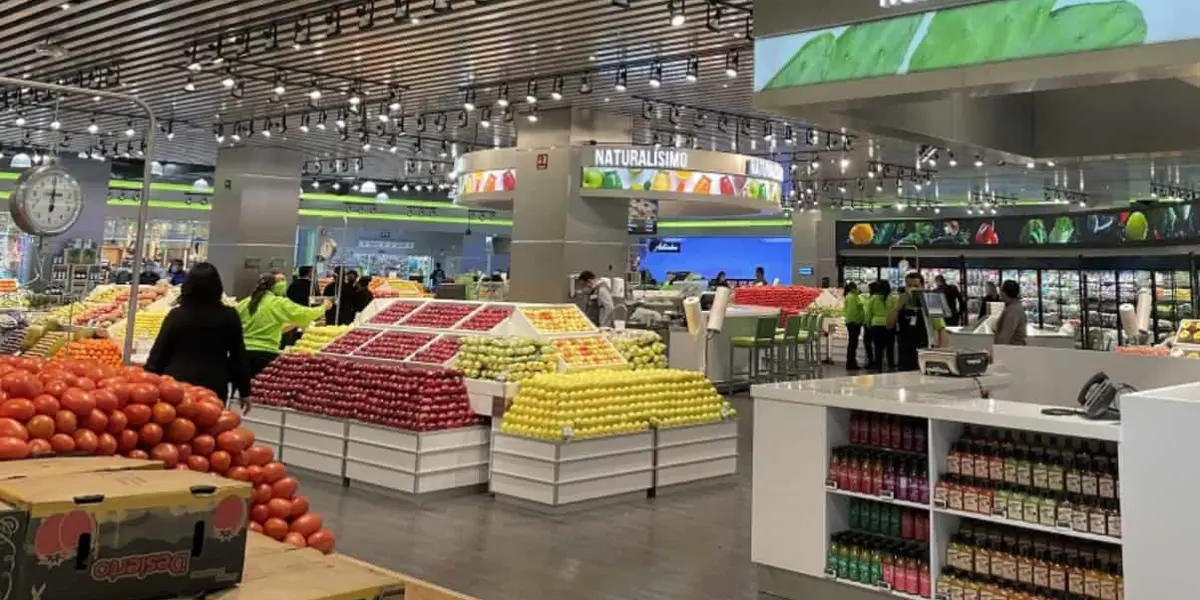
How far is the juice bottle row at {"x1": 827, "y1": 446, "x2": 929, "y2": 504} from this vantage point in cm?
402

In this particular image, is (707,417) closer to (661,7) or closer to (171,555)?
(661,7)

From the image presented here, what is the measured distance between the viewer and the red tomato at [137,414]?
8.73ft

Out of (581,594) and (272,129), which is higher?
(272,129)

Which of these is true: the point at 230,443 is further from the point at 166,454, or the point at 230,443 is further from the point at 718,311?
the point at 718,311

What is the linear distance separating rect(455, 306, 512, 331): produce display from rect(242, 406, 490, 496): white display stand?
3.85 feet

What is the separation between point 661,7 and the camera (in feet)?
27.8

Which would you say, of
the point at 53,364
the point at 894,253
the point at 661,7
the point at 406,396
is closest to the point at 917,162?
the point at 894,253

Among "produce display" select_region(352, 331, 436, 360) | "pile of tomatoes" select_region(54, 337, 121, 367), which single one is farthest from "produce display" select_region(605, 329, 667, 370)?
"pile of tomatoes" select_region(54, 337, 121, 367)

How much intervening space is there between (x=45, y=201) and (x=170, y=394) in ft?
10.5

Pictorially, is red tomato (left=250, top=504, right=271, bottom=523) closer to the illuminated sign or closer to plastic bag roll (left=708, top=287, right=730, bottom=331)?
plastic bag roll (left=708, top=287, right=730, bottom=331)

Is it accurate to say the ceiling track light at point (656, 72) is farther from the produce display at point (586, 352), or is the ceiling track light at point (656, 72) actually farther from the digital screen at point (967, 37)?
the digital screen at point (967, 37)

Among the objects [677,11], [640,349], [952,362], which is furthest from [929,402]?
[677,11]

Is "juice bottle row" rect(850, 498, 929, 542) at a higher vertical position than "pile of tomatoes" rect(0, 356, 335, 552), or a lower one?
lower

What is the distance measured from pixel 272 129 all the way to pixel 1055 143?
14.2 meters
